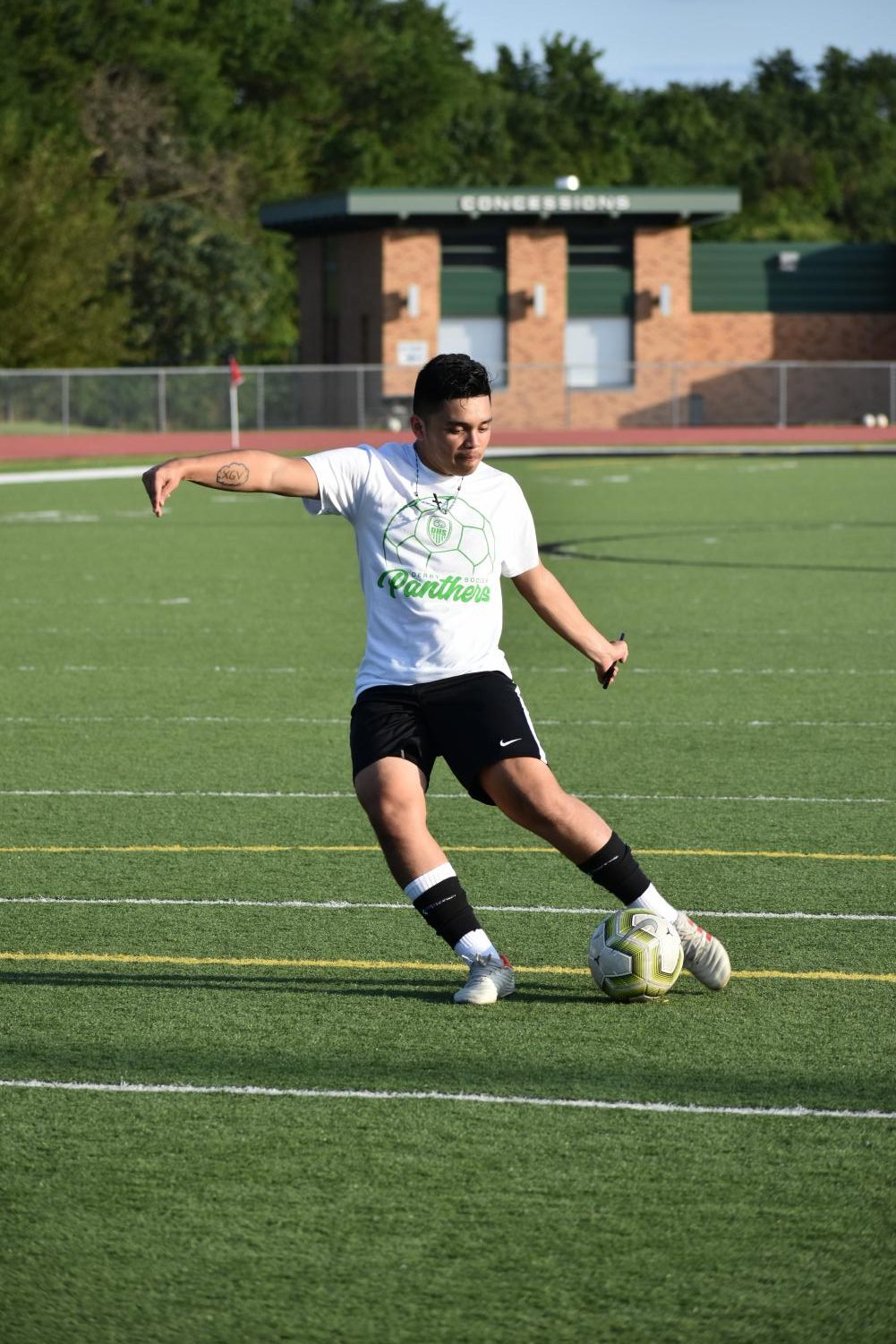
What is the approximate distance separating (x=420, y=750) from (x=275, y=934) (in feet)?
4.09

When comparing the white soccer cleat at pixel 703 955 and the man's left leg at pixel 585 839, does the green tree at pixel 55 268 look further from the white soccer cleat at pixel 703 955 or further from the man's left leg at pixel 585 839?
the white soccer cleat at pixel 703 955

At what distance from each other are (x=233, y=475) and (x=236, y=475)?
0.01 meters

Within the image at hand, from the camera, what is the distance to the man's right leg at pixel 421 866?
20.0 ft

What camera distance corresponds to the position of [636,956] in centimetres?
614

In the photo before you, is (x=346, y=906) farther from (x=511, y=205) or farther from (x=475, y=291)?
(x=475, y=291)

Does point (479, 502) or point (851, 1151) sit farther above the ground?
point (479, 502)

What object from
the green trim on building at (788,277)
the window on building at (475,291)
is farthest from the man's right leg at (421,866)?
the green trim on building at (788,277)

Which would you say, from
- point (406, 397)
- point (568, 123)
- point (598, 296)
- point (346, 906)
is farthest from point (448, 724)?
point (568, 123)

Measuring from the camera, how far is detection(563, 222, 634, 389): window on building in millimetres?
64312

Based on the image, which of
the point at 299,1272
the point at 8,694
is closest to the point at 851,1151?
the point at 299,1272

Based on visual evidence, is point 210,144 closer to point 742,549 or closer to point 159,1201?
point 742,549

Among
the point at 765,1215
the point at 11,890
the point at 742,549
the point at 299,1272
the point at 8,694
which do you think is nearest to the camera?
the point at 299,1272

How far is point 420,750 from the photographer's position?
620cm

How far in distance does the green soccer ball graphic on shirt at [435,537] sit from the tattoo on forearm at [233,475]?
472 mm
